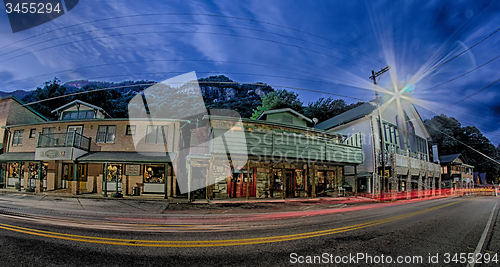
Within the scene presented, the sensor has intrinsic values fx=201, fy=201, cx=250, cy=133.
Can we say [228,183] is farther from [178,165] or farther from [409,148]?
[409,148]

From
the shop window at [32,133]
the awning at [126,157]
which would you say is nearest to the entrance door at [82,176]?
the awning at [126,157]

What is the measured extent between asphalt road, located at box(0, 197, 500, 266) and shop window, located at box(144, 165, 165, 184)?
10006mm

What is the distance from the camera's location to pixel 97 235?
5.76 meters

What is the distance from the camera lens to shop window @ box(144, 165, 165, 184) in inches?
682

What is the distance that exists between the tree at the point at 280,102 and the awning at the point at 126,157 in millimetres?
30413

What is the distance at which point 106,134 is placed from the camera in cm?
1811

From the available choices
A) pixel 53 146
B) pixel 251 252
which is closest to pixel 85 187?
pixel 53 146

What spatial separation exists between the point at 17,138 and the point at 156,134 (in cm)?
1522

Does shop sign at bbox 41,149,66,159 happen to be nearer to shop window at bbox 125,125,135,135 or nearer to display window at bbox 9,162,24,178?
shop window at bbox 125,125,135,135

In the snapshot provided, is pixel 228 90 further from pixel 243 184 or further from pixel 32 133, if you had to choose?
pixel 243 184

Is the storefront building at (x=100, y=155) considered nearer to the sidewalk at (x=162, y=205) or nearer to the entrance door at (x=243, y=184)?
the sidewalk at (x=162, y=205)

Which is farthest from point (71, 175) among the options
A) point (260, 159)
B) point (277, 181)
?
point (277, 181)

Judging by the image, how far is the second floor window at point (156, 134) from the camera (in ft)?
58.1

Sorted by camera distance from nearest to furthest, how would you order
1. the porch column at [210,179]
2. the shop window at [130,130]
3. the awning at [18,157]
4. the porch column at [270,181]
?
1. the porch column at [210,179]
2. the porch column at [270,181]
3. the awning at [18,157]
4. the shop window at [130,130]
